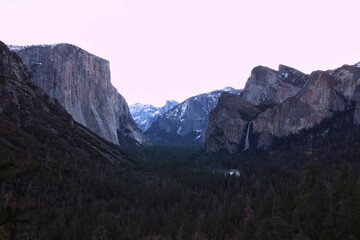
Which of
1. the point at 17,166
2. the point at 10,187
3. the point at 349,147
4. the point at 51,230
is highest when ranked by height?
the point at 349,147

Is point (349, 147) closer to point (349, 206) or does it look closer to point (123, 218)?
point (123, 218)

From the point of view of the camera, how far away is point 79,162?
6909 inches

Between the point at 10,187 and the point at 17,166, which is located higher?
the point at 17,166

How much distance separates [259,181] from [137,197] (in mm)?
44825

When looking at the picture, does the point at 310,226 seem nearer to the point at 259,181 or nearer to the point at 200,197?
the point at 200,197

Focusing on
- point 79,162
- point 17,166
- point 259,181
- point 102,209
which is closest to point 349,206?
point 17,166

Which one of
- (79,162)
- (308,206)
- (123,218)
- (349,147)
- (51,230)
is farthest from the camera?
(349,147)

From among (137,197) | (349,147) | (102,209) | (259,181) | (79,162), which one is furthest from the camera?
(349,147)

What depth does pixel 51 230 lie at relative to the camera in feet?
342

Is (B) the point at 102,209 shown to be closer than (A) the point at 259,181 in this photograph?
Yes

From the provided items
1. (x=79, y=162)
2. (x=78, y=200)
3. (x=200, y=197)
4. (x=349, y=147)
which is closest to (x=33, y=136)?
(x=79, y=162)

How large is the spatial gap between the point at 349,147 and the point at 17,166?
197 meters

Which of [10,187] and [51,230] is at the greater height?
[10,187]

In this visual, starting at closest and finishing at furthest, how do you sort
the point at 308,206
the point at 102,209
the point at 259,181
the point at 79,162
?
the point at 308,206
the point at 102,209
the point at 259,181
the point at 79,162
